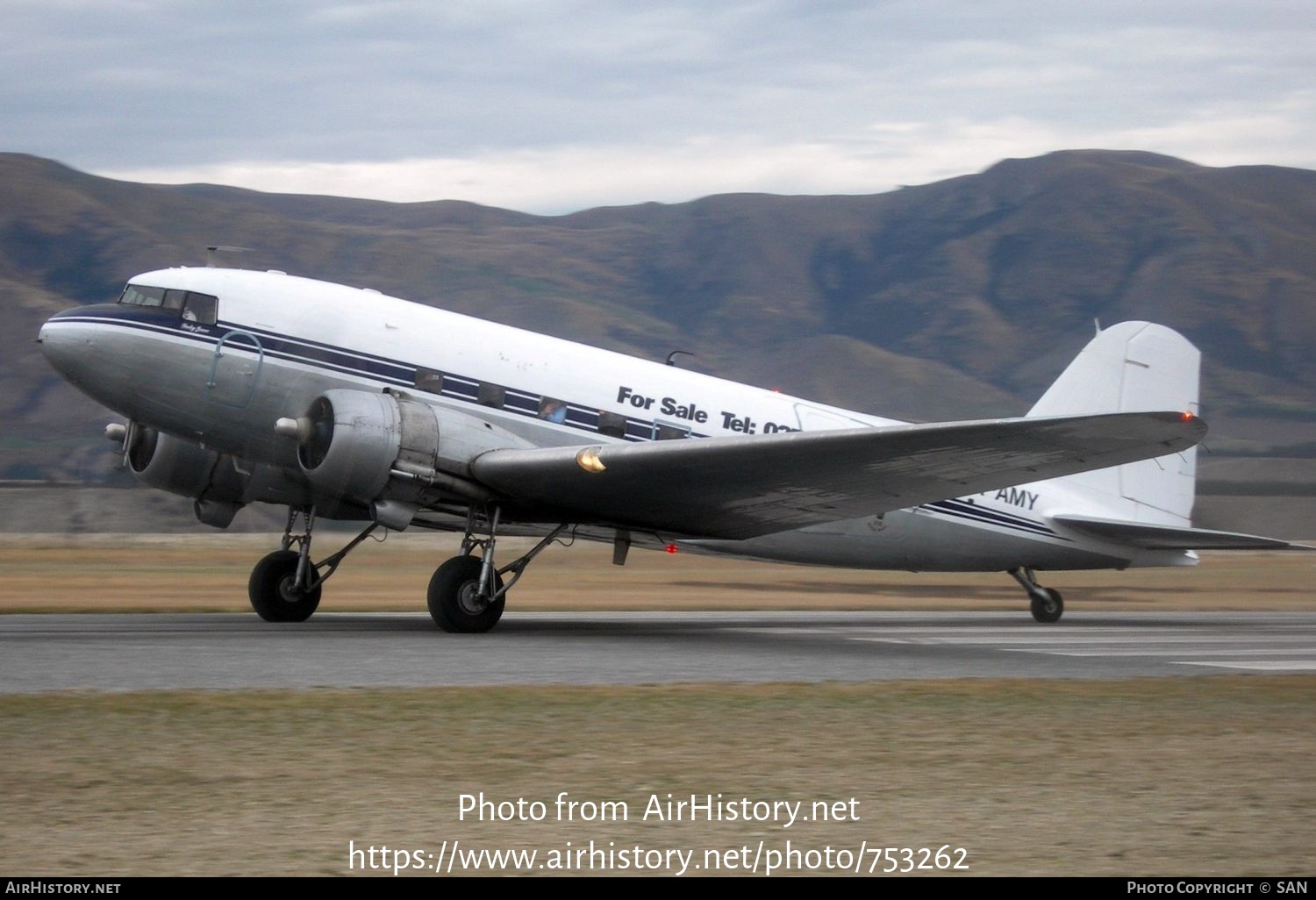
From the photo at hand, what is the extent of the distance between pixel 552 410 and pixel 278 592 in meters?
4.18

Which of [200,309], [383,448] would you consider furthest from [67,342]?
[383,448]

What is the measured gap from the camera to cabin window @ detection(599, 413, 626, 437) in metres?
16.5

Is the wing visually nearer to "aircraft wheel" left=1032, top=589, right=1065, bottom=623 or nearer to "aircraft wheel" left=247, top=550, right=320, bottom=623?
"aircraft wheel" left=247, top=550, right=320, bottom=623

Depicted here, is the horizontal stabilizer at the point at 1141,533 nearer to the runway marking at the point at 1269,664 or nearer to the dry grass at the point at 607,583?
the dry grass at the point at 607,583

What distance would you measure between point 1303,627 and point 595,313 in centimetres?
12277

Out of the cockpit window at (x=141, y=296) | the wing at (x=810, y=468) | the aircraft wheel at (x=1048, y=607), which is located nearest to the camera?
the wing at (x=810, y=468)

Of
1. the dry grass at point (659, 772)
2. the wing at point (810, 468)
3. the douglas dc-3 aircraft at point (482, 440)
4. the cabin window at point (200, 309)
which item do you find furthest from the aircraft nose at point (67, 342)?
the dry grass at point (659, 772)

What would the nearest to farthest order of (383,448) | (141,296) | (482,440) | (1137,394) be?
(383,448), (482,440), (141,296), (1137,394)

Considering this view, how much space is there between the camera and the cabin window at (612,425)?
16484 millimetres

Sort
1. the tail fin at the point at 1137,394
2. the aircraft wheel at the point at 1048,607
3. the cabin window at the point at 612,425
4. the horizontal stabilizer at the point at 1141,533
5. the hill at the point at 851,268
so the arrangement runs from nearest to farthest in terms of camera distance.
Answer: the cabin window at the point at 612,425 < the horizontal stabilizer at the point at 1141,533 < the tail fin at the point at 1137,394 < the aircraft wheel at the point at 1048,607 < the hill at the point at 851,268

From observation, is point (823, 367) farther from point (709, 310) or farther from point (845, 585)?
point (845, 585)

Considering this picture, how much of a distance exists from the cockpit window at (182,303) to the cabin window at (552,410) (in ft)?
12.2

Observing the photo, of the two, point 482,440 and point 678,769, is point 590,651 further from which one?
point 678,769

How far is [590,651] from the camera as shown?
14.2 meters
